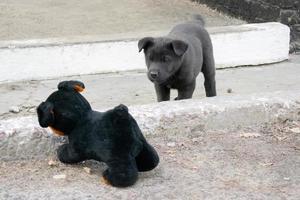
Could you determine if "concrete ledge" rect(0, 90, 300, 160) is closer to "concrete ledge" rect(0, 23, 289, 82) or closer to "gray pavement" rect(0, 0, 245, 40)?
"concrete ledge" rect(0, 23, 289, 82)

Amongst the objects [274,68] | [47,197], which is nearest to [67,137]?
[47,197]

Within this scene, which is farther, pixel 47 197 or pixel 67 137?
pixel 67 137

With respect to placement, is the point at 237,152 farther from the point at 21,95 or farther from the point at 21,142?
the point at 21,95

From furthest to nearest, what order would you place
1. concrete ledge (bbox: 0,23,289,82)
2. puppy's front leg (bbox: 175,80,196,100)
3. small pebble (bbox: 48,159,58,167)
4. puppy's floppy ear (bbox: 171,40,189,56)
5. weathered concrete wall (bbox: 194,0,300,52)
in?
weathered concrete wall (bbox: 194,0,300,52) < concrete ledge (bbox: 0,23,289,82) < puppy's front leg (bbox: 175,80,196,100) < puppy's floppy ear (bbox: 171,40,189,56) < small pebble (bbox: 48,159,58,167)

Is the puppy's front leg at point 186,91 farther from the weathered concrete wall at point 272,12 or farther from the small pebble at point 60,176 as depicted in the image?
the weathered concrete wall at point 272,12

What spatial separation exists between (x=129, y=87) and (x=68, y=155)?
3.39m

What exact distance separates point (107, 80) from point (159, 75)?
2.19 metres

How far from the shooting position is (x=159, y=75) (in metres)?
5.28

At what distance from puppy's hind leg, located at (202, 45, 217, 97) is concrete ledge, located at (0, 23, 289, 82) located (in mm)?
1520

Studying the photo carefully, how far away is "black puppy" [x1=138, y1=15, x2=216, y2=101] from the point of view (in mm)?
5305

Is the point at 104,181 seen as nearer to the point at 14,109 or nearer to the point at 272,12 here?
the point at 14,109

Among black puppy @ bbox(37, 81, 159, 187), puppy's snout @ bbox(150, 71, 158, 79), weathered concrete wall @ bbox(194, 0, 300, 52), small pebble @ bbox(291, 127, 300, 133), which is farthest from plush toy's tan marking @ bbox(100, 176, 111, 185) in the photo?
weathered concrete wall @ bbox(194, 0, 300, 52)

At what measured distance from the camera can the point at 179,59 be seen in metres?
5.41

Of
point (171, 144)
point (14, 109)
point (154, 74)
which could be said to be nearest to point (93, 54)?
point (14, 109)
